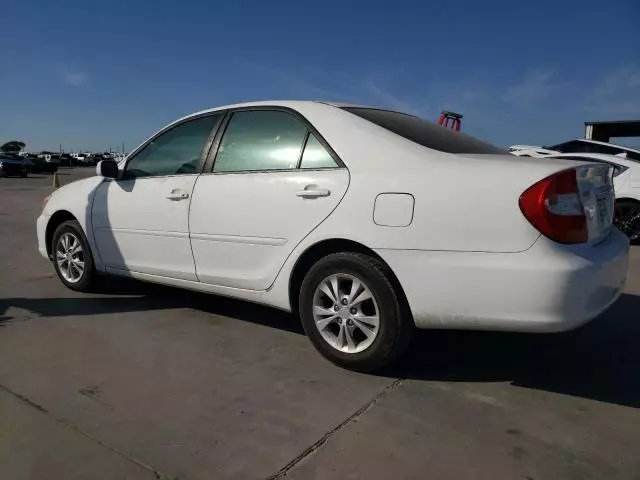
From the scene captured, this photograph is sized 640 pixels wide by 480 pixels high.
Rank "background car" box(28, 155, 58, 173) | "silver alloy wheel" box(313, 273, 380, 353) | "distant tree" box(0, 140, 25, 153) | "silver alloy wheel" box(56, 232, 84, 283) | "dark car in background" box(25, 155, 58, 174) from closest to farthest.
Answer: "silver alloy wheel" box(313, 273, 380, 353) < "silver alloy wheel" box(56, 232, 84, 283) < "dark car in background" box(25, 155, 58, 174) < "background car" box(28, 155, 58, 173) < "distant tree" box(0, 140, 25, 153)

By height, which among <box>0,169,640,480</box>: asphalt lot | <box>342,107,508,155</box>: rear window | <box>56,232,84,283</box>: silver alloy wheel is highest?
<box>342,107,508,155</box>: rear window

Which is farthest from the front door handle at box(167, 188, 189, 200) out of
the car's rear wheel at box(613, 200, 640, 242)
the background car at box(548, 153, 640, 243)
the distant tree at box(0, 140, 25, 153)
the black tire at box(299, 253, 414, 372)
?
the distant tree at box(0, 140, 25, 153)

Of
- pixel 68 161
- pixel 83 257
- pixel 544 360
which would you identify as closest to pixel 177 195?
pixel 83 257

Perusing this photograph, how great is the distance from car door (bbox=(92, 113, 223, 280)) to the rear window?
115cm

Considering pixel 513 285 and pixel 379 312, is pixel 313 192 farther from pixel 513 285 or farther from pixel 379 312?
pixel 513 285

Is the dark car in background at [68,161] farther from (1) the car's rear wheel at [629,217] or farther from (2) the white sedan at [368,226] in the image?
(2) the white sedan at [368,226]

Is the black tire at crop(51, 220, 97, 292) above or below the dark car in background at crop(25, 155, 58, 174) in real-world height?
below

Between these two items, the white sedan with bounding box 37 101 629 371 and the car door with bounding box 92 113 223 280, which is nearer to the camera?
the white sedan with bounding box 37 101 629 371

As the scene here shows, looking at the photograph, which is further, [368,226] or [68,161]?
[68,161]

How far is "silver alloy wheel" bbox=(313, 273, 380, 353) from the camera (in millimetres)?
2905

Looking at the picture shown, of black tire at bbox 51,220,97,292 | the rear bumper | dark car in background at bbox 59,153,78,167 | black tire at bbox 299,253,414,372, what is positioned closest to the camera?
the rear bumper

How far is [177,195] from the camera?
374 centimetres

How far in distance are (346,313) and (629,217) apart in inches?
252

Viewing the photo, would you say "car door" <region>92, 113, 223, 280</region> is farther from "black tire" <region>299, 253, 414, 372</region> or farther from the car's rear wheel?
the car's rear wheel
